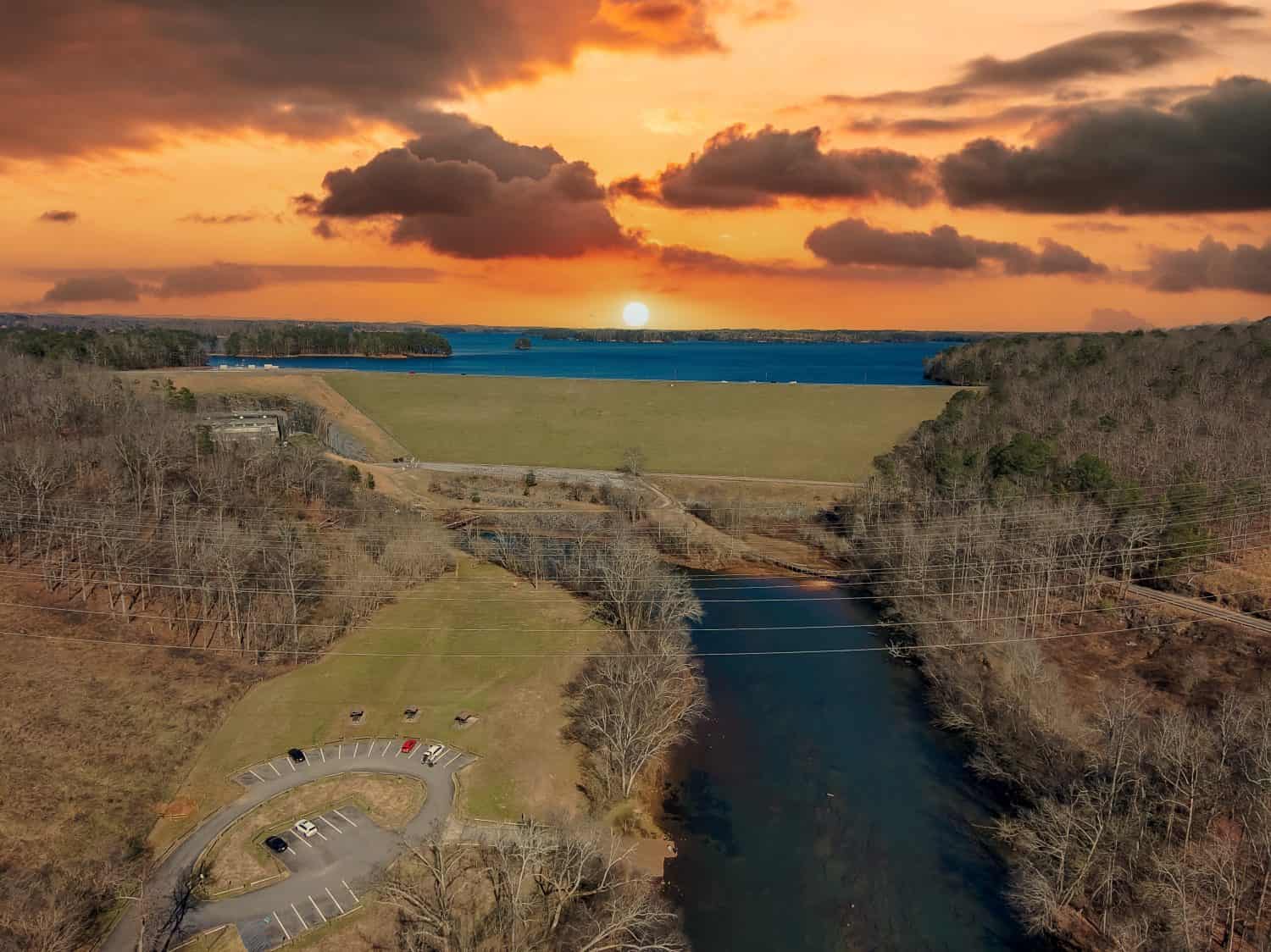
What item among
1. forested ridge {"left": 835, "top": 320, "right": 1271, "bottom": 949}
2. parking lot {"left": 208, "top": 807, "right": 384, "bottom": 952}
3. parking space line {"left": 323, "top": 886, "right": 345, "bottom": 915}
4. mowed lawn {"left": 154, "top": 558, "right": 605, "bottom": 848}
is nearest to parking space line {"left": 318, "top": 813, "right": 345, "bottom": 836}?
parking lot {"left": 208, "top": 807, "right": 384, "bottom": 952}

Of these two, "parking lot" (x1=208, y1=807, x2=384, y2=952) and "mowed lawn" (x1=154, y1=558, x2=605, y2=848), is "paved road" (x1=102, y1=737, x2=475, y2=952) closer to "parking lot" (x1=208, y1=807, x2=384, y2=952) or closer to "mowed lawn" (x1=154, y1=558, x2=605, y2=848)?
"parking lot" (x1=208, y1=807, x2=384, y2=952)

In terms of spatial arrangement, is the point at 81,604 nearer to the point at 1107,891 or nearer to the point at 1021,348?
the point at 1107,891

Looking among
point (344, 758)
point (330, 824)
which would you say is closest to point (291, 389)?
point (344, 758)

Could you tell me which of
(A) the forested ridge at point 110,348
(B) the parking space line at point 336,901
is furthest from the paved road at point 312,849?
(A) the forested ridge at point 110,348

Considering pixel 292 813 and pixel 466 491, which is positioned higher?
pixel 466 491

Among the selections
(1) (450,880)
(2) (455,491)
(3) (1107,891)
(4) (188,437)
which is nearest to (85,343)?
(4) (188,437)

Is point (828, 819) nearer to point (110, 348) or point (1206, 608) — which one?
point (1206, 608)

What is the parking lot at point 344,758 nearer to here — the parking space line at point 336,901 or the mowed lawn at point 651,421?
the parking space line at point 336,901
